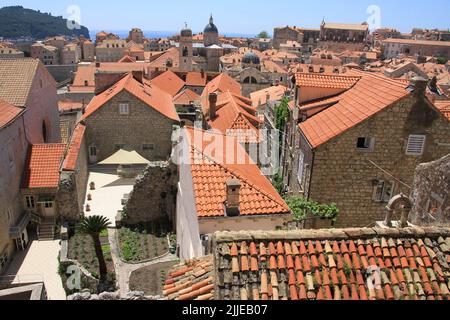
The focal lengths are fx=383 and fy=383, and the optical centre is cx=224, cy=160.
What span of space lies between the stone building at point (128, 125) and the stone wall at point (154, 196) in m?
8.80

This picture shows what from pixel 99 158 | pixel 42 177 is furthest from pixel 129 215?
pixel 99 158

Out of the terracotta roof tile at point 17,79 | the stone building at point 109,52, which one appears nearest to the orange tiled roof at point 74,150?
the terracotta roof tile at point 17,79

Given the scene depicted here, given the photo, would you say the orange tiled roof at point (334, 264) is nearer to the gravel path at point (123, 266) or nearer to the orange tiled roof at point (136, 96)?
the gravel path at point (123, 266)

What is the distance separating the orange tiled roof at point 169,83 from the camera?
5556 cm

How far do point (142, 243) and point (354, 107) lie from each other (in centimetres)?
1291

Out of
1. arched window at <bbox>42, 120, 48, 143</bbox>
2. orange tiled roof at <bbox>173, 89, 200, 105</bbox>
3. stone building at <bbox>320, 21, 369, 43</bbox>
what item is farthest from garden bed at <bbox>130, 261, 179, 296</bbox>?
stone building at <bbox>320, 21, 369, 43</bbox>

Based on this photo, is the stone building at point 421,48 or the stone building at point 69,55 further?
the stone building at point 421,48

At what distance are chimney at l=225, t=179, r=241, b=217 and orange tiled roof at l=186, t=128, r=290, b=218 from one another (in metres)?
0.20

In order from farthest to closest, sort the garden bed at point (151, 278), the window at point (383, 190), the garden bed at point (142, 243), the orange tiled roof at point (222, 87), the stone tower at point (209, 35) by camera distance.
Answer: the stone tower at point (209, 35)
the orange tiled roof at point (222, 87)
the garden bed at point (142, 243)
the garden bed at point (151, 278)
the window at point (383, 190)

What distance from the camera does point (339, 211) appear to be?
53.4 ft

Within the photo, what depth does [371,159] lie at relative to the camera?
15.6 metres

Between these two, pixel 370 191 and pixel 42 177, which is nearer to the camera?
pixel 370 191

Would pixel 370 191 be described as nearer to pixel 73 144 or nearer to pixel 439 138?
pixel 439 138

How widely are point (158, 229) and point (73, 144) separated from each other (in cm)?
844
